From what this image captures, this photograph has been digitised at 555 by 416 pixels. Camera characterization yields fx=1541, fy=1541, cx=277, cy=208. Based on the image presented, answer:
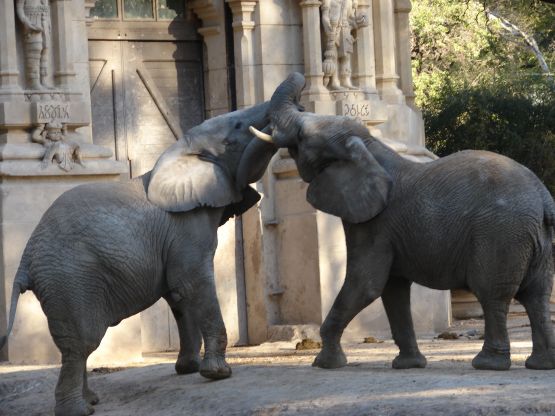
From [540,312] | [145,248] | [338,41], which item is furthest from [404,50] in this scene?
[145,248]

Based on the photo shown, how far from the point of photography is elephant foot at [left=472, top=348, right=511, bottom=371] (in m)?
9.66

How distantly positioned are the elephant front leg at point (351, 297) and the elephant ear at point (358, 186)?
1.02 feet

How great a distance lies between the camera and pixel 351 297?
10055 millimetres

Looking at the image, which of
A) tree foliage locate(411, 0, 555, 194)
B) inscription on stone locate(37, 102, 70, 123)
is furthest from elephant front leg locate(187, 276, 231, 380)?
tree foliage locate(411, 0, 555, 194)

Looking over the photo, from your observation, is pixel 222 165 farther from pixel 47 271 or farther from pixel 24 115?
pixel 24 115

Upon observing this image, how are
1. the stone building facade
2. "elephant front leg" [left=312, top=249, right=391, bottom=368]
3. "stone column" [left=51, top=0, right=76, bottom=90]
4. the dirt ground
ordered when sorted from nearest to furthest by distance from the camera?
the dirt ground < "elephant front leg" [left=312, top=249, right=391, bottom=368] < "stone column" [left=51, top=0, right=76, bottom=90] < the stone building facade

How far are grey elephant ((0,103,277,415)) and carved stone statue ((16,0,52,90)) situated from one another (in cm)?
339

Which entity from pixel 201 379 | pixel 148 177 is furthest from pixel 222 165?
pixel 201 379

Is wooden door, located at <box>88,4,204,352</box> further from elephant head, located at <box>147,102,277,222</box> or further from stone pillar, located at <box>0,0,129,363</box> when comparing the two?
elephant head, located at <box>147,102,277,222</box>

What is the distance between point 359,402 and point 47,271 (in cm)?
217

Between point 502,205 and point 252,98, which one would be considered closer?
point 502,205

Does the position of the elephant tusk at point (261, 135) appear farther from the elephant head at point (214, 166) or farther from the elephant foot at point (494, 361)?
the elephant foot at point (494, 361)

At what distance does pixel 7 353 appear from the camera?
42.3ft

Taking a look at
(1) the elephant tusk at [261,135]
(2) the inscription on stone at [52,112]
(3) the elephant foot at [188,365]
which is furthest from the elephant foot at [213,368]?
(2) the inscription on stone at [52,112]
